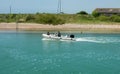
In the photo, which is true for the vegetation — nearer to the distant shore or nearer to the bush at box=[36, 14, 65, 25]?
the bush at box=[36, 14, 65, 25]

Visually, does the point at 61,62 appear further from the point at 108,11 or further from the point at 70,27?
the point at 108,11

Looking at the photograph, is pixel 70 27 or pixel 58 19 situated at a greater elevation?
pixel 58 19

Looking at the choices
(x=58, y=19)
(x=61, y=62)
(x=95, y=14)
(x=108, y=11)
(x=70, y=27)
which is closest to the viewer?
(x=61, y=62)

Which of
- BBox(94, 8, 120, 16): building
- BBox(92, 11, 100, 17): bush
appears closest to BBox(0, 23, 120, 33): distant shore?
BBox(92, 11, 100, 17): bush

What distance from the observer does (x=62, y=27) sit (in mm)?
103750

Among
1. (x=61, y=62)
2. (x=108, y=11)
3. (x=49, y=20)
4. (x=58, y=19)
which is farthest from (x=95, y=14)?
(x=61, y=62)

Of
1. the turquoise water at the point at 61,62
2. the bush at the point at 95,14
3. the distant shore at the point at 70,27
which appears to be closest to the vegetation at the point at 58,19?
the bush at the point at 95,14

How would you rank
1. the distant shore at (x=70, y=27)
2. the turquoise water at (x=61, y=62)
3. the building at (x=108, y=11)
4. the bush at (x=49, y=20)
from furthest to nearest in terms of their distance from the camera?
the building at (x=108, y=11)
the bush at (x=49, y=20)
the distant shore at (x=70, y=27)
the turquoise water at (x=61, y=62)

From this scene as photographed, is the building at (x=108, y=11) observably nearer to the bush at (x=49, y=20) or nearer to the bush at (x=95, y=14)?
the bush at (x=95, y=14)

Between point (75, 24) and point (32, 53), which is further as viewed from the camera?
point (75, 24)

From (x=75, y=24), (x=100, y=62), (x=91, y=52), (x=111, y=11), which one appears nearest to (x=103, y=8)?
(x=111, y=11)

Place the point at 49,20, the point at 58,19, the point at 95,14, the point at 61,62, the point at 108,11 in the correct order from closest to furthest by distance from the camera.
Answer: the point at 61,62 → the point at 58,19 → the point at 49,20 → the point at 95,14 → the point at 108,11

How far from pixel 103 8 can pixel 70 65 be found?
94.6 meters

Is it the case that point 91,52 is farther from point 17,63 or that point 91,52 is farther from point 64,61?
point 17,63
